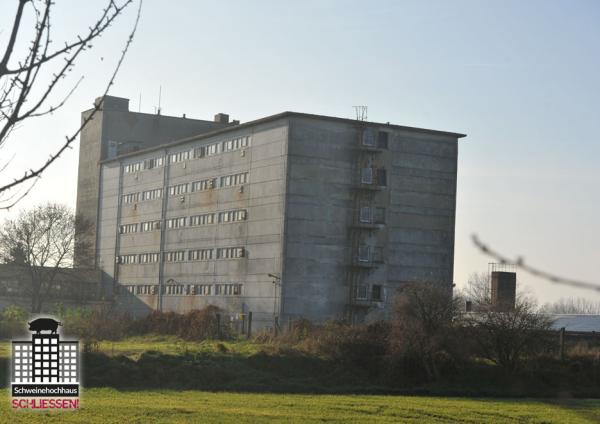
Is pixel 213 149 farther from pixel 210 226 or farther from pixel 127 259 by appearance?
pixel 127 259

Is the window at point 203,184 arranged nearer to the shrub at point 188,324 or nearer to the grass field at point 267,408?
the shrub at point 188,324

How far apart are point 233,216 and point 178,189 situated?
9.95m

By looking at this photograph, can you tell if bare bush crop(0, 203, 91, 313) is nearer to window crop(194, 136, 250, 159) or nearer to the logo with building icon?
window crop(194, 136, 250, 159)

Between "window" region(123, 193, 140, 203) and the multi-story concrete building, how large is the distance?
8.13 m

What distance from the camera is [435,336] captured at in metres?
52.5

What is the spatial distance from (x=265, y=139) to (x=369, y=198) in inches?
352

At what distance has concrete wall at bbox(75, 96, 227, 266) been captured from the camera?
98.9 meters

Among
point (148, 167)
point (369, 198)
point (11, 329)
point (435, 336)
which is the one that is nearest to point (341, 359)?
point (435, 336)

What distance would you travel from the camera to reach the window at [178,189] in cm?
8194

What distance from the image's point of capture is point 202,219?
258ft

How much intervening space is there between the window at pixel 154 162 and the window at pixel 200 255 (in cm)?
1035

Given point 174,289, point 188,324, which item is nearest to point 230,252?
point 188,324

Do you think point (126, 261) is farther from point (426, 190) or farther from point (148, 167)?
point (426, 190)

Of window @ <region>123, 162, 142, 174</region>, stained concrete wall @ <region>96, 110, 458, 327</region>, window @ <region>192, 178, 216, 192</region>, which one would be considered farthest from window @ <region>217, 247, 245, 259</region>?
window @ <region>123, 162, 142, 174</region>
